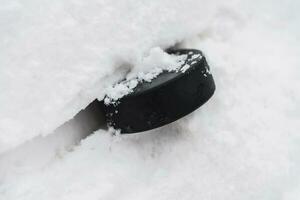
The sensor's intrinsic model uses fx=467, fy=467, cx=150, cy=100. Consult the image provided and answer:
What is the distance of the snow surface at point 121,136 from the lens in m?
1.44

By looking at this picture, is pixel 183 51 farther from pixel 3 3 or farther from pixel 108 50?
pixel 3 3

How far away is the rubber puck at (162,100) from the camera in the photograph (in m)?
1.49

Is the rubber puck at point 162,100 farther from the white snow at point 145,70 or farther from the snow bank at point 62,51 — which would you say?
the snow bank at point 62,51

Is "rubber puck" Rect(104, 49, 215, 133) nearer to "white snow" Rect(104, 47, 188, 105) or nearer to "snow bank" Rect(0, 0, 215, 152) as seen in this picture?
"white snow" Rect(104, 47, 188, 105)

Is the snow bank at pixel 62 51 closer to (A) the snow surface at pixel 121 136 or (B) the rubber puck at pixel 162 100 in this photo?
(A) the snow surface at pixel 121 136

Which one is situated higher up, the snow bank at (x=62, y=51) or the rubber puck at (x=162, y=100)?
the snow bank at (x=62, y=51)

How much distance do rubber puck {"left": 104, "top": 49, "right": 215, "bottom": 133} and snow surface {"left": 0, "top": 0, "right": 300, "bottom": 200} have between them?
0.28 feet

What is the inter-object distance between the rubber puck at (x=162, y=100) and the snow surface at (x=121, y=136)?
0.09 meters

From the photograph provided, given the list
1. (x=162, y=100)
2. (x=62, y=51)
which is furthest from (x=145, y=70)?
(x=62, y=51)

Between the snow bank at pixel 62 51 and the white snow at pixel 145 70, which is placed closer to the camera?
the snow bank at pixel 62 51

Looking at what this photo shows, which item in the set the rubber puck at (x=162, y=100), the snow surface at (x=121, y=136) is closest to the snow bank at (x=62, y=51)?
the snow surface at (x=121, y=136)

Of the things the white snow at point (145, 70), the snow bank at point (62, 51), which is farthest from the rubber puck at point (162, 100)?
the snow bank at point (62, 51)

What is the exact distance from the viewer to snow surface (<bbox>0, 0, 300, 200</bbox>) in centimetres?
144

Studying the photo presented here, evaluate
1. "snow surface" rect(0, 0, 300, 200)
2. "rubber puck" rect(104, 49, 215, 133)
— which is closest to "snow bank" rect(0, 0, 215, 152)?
"snow surface" rect(0, 0, 300, 200)
